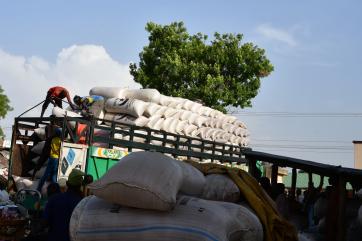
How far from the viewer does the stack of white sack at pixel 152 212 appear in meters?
3.73

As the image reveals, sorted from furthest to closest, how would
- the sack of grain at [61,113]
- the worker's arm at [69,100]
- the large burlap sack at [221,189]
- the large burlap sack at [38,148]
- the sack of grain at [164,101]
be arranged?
the sack of grain at [164,101], the worker's arm at [69,100], the sack of grain at [61,113], the large burlap sack at [38,148], the large burlap sack at [221,189]

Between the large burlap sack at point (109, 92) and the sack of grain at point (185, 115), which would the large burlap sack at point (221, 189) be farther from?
the sack of grain at point (185, 115)

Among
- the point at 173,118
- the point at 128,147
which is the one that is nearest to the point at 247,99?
the point at 173,118

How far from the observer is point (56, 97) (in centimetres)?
1065

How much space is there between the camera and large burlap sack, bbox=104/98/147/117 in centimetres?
1117

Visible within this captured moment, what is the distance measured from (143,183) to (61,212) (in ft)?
5.05

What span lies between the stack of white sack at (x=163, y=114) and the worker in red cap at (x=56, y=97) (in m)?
0.92

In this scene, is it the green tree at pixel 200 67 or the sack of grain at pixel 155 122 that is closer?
the sack of grain at pixel 155 122

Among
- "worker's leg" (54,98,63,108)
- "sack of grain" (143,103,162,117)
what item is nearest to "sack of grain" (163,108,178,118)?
"sack of grain" (143,103,162,117)

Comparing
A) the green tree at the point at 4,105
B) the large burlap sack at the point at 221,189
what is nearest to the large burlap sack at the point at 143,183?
the large burlap sack at the point at 221,189

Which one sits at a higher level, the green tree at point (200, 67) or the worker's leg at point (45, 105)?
the green tree at point (200, 67)

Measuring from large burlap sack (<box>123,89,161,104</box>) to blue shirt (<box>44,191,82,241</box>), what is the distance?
6.90m

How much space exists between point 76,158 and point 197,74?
1618cm

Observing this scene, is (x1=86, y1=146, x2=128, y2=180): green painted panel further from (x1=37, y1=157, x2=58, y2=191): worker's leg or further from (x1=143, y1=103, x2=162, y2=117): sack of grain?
(x1=143, y1=103, x2=162, y2=117): sack of grain
